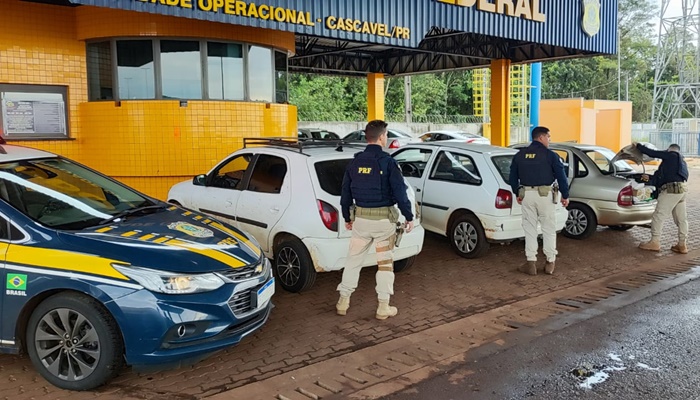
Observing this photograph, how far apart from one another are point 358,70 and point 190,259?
761 inches

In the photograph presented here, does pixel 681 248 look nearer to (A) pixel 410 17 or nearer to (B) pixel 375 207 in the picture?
(B) pixel 375 207

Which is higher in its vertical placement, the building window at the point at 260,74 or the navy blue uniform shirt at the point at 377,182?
the building window at the point at 260,74

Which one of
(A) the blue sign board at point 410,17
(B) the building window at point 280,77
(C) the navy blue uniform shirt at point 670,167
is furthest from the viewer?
(B) the building window at point 280,77

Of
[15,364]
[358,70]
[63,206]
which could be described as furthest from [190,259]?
[358,70]

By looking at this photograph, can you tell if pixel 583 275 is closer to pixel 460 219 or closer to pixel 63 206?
pixel 460 219

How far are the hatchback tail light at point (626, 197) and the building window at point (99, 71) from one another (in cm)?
832

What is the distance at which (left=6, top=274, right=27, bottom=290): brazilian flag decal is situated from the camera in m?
3.92

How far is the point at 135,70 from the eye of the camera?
31.6ft

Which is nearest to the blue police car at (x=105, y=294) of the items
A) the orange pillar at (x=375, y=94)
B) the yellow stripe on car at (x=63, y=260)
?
the yellow stripe on car at (x=63, y=260)

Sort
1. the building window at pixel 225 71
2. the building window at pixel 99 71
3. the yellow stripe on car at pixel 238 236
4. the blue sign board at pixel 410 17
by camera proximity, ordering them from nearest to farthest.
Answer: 1. the yellow stripe on car at pixel 238 236
2. the blue sign board at pixel 410 17
3. the building window at pixel 99 71
4. the building window at pixel 225 71

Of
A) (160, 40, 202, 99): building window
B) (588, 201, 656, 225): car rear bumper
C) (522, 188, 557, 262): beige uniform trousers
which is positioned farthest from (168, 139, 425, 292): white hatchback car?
(588, 201, 656, 225): car rear bumper

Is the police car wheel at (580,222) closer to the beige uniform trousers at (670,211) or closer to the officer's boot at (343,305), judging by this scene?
the beige uniform trousers at (670,211)

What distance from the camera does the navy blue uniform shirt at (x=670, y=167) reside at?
8531 millimetres

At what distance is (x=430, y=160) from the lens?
334 inches
